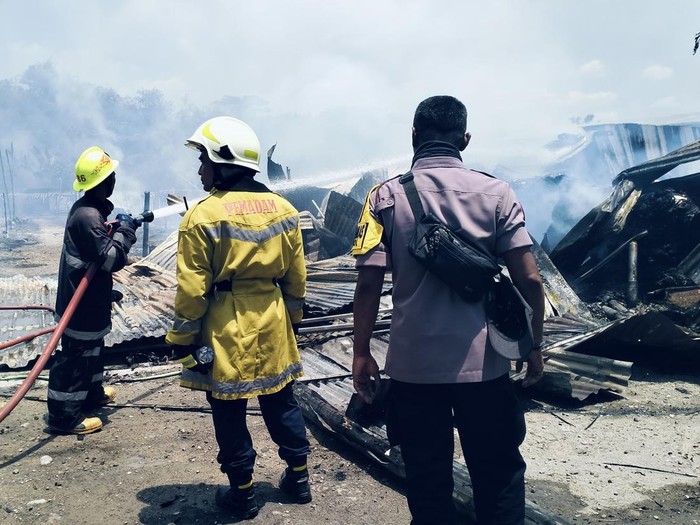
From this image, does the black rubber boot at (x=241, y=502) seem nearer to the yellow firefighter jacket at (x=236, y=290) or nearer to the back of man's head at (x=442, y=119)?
the yellow firefighter jacket at (x=236, y=290)

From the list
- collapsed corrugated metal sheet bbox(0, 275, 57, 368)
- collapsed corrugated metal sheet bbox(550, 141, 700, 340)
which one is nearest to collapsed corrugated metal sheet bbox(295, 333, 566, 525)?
collapsed corrugated metal sheet bbox(0, 275, 57, 368)

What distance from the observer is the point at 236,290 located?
113 inches

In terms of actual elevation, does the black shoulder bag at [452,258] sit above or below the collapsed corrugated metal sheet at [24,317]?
above

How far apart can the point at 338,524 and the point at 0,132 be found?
5773cm

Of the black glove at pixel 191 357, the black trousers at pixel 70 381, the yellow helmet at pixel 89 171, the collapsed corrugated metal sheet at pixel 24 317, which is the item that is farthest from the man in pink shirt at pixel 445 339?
the collapsed corrugated metal sheet at pixel 24 317

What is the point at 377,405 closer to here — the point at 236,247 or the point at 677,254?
the point at 236,247

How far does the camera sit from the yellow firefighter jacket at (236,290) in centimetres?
274

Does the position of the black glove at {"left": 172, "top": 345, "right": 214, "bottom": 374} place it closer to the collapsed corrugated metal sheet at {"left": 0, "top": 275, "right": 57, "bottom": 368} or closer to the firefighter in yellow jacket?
the firefighter in yellow jacket

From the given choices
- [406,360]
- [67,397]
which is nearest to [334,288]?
[67,397]

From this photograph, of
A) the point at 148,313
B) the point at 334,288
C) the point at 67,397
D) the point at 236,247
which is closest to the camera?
the point at 236,247

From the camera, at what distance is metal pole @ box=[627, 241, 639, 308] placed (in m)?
7.85

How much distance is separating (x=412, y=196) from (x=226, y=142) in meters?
1.20

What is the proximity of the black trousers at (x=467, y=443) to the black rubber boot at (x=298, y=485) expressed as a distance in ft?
3.69

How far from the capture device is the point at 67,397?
4.03m
